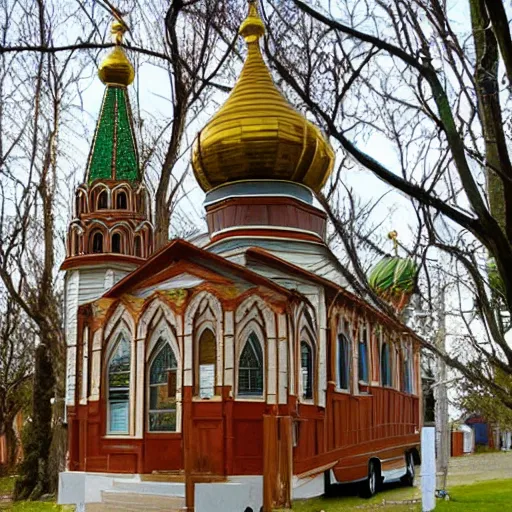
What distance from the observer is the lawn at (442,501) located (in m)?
9.77

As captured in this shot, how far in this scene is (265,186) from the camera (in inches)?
471

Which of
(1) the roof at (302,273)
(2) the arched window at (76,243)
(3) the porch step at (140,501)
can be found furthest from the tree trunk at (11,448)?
(1) the roof at (302,273)

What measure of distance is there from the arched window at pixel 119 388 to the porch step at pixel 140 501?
2.36 ft

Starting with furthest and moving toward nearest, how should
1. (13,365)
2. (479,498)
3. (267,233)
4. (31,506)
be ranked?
(13,365) → (31,506) → (479,498) → (267,233)

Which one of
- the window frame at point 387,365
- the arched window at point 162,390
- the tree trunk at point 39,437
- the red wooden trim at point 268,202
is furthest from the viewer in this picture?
the tree trunk at point 39,437

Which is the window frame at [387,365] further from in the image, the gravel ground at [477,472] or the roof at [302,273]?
the gravel ground at [477,472]

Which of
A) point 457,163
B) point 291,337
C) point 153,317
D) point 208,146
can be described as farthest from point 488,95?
point 208,146

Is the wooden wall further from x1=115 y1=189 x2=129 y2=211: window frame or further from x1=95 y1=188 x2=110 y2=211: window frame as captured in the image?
x1=95 y1=188 x2=110 y2=211: window frame

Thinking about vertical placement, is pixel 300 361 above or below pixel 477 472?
above

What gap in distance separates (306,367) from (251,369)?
0.74m

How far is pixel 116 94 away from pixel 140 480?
20.4ft

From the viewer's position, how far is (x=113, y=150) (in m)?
12.6

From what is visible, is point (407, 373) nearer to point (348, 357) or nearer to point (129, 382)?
point (348, 357)

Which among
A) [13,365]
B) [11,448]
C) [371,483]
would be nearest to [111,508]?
[371,483]
